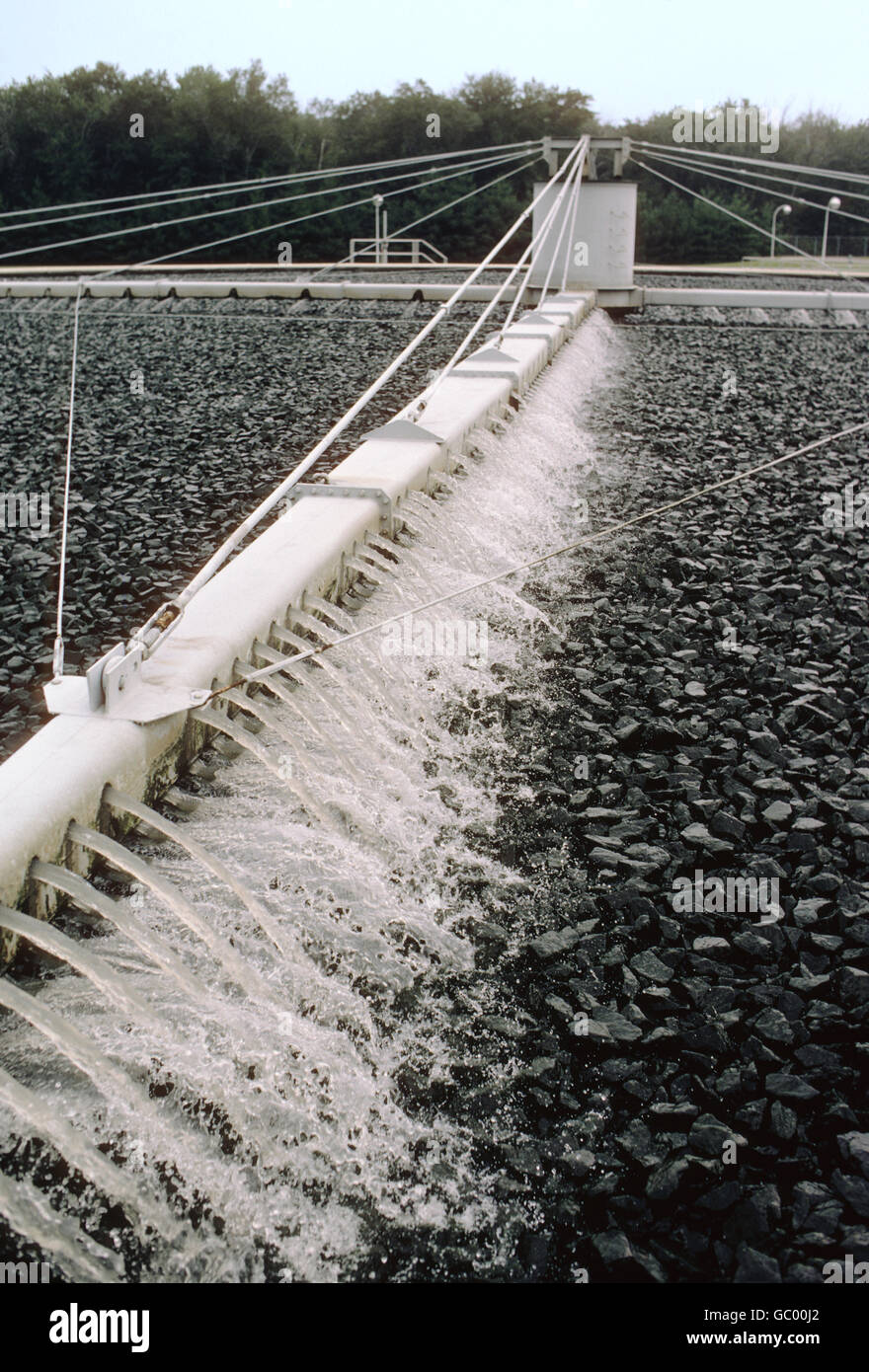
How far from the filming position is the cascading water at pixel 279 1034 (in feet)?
6.08

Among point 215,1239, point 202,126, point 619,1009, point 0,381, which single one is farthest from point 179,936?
point 202,126

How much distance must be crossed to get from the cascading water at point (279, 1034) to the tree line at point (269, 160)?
30.5m

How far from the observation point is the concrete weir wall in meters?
2.27

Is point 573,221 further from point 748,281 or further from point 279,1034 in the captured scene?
point 279,1034

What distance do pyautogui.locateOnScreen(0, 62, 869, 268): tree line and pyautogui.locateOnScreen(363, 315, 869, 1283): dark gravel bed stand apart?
29.6 meters

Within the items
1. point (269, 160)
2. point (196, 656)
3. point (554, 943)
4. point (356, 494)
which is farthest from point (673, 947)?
point (269, 160)

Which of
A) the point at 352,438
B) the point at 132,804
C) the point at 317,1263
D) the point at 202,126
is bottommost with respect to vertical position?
the point at 317,1263

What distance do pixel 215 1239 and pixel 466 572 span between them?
10.4ft

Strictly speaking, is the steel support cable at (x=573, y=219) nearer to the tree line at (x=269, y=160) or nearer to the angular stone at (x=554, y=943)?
the angular stone at (x=554, y=943)

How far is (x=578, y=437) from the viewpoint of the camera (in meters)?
7.43

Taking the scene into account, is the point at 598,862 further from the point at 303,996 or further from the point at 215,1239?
the point at 215,1239

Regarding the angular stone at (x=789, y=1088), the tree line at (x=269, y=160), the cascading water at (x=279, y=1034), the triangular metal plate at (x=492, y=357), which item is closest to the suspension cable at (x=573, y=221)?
the triangular metal plate at (x=492, y=357)

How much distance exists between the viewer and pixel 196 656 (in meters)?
2.94

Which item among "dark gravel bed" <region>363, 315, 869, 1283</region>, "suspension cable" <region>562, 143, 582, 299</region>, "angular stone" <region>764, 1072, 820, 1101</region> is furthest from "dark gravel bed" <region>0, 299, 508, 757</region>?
"angular stone" <region>764, 1072, 820, 1101</region>
